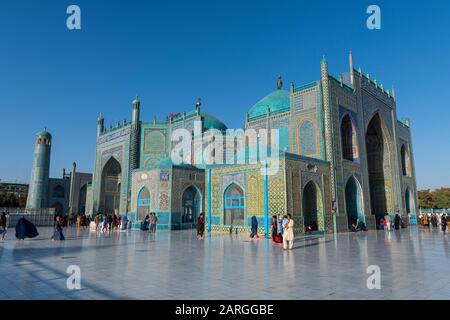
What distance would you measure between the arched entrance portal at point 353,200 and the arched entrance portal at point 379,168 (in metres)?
6.42

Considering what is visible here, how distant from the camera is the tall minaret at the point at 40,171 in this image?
112 feet

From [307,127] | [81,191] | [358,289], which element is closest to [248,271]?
[358,289]

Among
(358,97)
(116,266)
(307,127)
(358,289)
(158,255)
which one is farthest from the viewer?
(358,97)

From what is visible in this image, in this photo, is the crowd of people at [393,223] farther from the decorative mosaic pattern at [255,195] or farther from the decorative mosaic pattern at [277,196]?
the decorative mosaic pattern at [255,195]

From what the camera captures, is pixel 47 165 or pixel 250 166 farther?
pixel 47 165

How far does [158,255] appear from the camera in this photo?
30.3ft

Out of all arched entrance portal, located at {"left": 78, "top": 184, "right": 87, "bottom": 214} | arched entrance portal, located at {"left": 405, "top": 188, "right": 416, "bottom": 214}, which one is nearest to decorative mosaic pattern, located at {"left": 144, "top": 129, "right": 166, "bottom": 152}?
arched entrance portal, located at {"left": 78, "top": 184, "right": 87, "bottom": 214}

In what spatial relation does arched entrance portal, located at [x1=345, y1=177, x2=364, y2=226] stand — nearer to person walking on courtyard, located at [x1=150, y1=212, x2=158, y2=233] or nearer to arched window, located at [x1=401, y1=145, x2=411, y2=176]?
arched window, located at [x1=401, y1=145, x2=411, y2=176]

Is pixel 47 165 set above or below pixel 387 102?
below

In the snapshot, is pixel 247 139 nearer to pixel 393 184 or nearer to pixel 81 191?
pixel 393 184

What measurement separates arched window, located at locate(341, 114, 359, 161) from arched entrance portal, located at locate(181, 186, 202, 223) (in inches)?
439

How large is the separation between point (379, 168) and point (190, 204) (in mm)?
17231

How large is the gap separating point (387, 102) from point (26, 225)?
93.0 feet

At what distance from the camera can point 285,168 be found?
17.0 metres
